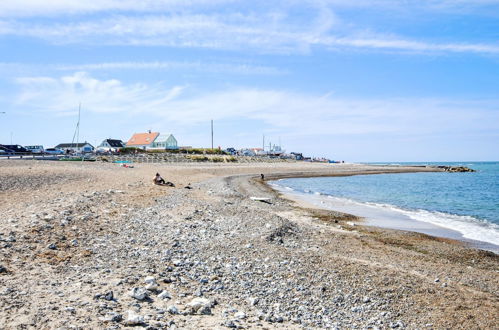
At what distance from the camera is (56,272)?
26.6ft

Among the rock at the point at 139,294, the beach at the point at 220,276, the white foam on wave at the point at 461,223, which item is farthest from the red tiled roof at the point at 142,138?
the rock at the point at 139,294

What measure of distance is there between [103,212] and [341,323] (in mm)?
11016

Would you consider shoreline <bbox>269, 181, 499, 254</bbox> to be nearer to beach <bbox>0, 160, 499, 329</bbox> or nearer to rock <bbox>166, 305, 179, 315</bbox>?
beach <bbox>0, 160, 499, 329</bbox>

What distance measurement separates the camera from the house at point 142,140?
116 meters

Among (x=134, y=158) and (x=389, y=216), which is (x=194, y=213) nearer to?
(x=389, y=216)

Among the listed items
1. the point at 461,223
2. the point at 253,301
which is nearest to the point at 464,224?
the point at 461,223

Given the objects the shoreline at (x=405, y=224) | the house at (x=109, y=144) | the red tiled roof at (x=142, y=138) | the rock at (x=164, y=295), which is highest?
the red tiled roof at (x=142, y=138)

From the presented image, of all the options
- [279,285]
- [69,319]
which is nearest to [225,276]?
[279,285]

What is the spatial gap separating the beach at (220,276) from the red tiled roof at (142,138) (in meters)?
104

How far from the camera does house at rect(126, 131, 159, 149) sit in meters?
116

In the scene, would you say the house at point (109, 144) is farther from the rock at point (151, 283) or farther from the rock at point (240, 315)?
the rock at point (240, 315)

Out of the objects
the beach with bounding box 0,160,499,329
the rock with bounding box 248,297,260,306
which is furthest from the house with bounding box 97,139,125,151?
the rock with bounding box 248,297,260,306

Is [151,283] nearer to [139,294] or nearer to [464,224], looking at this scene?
[139,294]

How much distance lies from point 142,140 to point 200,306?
386 ft
